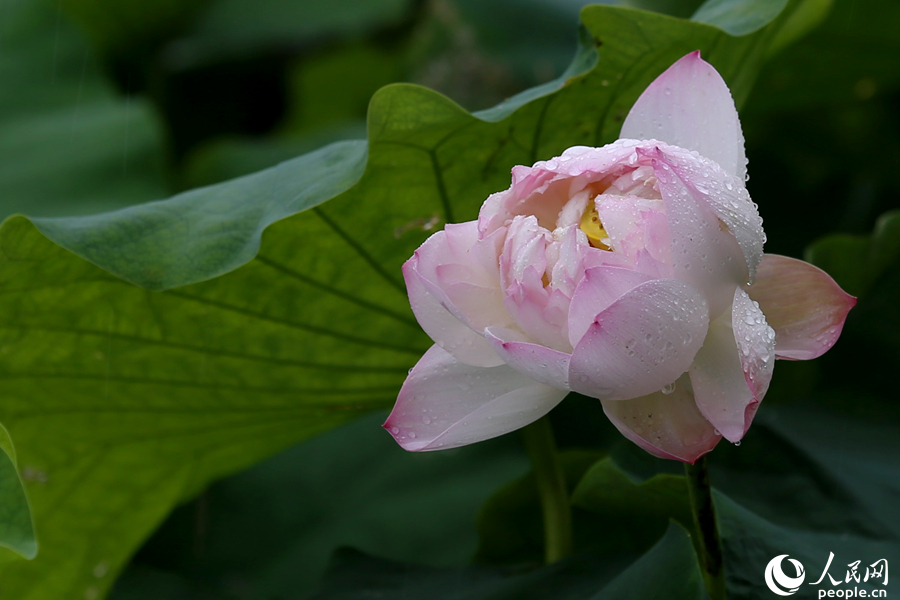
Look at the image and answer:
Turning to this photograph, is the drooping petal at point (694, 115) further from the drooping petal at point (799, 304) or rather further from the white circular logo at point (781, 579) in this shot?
the white circular logo at point (781, 579)

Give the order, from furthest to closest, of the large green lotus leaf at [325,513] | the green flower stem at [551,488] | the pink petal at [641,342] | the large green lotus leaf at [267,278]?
the large green lotus leaf at [325,513] → the green flower stem at [551,488] → the large green lotus leaf at [267,278] → the pink petal at [641,342]

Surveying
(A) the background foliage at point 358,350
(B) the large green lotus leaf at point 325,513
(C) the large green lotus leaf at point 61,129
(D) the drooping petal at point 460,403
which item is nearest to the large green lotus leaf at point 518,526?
(A) the background foliage at point 358,350

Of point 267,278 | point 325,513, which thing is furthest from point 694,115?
point 325,513

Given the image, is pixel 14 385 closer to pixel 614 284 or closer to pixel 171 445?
pixel 171 445

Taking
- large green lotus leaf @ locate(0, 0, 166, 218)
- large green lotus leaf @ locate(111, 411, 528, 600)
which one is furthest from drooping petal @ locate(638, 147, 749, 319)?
large green lotus leaf @ locate(0, 0, 166, 218)

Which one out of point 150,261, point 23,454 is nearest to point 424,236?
point 150,261

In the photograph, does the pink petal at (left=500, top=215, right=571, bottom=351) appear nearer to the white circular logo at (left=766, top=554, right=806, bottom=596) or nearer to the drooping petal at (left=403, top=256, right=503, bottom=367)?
the drooping petal at (left=403, top=256, right=503, bottom=367)
